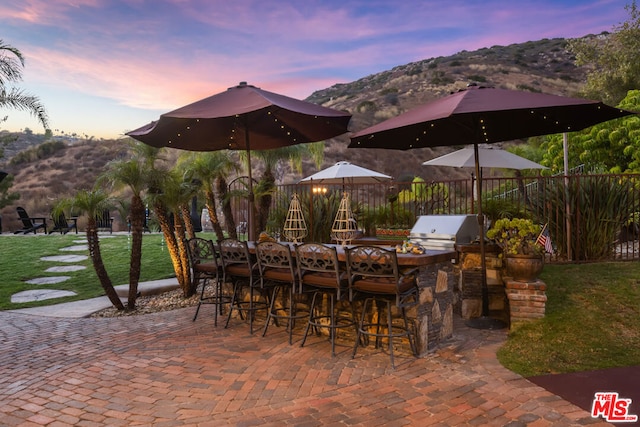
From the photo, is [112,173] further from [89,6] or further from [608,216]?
[89,6]

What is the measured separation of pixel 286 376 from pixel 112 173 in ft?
14.0

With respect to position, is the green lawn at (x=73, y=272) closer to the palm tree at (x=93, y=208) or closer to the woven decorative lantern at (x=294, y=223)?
the palm tree at (x=93, y=208)

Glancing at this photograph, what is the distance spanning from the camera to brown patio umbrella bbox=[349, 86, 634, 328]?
4.24 metres

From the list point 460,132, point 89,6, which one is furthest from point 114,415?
point 89,6

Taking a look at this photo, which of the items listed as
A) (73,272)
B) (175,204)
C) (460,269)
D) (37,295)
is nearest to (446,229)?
(460,269)

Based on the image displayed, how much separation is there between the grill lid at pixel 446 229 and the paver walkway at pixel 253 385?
1117 mm

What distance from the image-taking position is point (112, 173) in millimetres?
6398

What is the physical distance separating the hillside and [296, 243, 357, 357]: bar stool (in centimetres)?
2273

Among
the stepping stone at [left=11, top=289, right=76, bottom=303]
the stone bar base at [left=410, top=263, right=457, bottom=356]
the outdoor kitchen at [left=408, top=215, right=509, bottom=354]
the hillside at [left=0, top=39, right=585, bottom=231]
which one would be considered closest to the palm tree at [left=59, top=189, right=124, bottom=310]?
the stepping stone at [left=11, top=289, right=76, bottom=303]

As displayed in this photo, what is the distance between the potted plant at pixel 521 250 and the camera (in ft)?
16.6

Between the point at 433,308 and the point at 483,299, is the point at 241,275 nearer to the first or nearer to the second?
the point at 433,308

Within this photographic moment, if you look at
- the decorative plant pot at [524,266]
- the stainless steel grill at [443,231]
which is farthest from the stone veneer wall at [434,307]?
the decorative plant pot at [524,266]

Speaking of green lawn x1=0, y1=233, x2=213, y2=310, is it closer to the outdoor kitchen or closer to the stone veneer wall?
the outdoor kitchen

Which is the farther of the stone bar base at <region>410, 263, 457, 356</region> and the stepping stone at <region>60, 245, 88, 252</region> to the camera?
the stepping stone at <region>60, 245, 88, 252</region>
